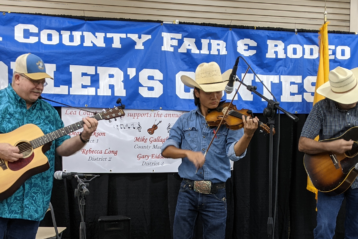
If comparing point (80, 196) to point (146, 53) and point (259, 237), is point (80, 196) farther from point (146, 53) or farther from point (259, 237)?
point (259, 237)

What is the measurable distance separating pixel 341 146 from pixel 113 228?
2.48m

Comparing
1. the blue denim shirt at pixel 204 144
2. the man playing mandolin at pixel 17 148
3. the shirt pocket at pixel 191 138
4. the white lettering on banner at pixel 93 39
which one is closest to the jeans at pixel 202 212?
the blue denim shirt at pixel 204 144

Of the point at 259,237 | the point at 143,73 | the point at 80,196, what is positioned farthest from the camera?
the point at 259,237

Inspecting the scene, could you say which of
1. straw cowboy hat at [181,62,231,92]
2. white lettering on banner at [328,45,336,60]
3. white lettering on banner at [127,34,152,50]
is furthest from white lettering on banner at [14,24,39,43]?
white lettering on banner at [328,45,336,60]

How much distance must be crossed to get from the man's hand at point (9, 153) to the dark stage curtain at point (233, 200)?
1778 millimetres

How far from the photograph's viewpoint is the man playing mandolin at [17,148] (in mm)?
2463

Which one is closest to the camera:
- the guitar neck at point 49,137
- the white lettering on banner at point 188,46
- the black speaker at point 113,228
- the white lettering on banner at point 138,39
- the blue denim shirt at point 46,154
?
the blue denim shirt at point 46,154

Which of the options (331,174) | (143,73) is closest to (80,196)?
(143,73)

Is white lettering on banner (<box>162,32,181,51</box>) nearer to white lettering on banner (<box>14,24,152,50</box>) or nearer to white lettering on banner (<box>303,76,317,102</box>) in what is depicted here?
white lettering on banner (<box>14,24,152,50</box>)

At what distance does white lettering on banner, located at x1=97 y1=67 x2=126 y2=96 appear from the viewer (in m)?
4.27

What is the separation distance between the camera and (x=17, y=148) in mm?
2549

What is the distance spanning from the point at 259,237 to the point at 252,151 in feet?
4.02

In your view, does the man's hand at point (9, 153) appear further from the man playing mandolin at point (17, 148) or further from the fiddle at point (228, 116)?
the fiddle at point (228, 116)

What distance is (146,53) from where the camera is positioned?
4.38m
